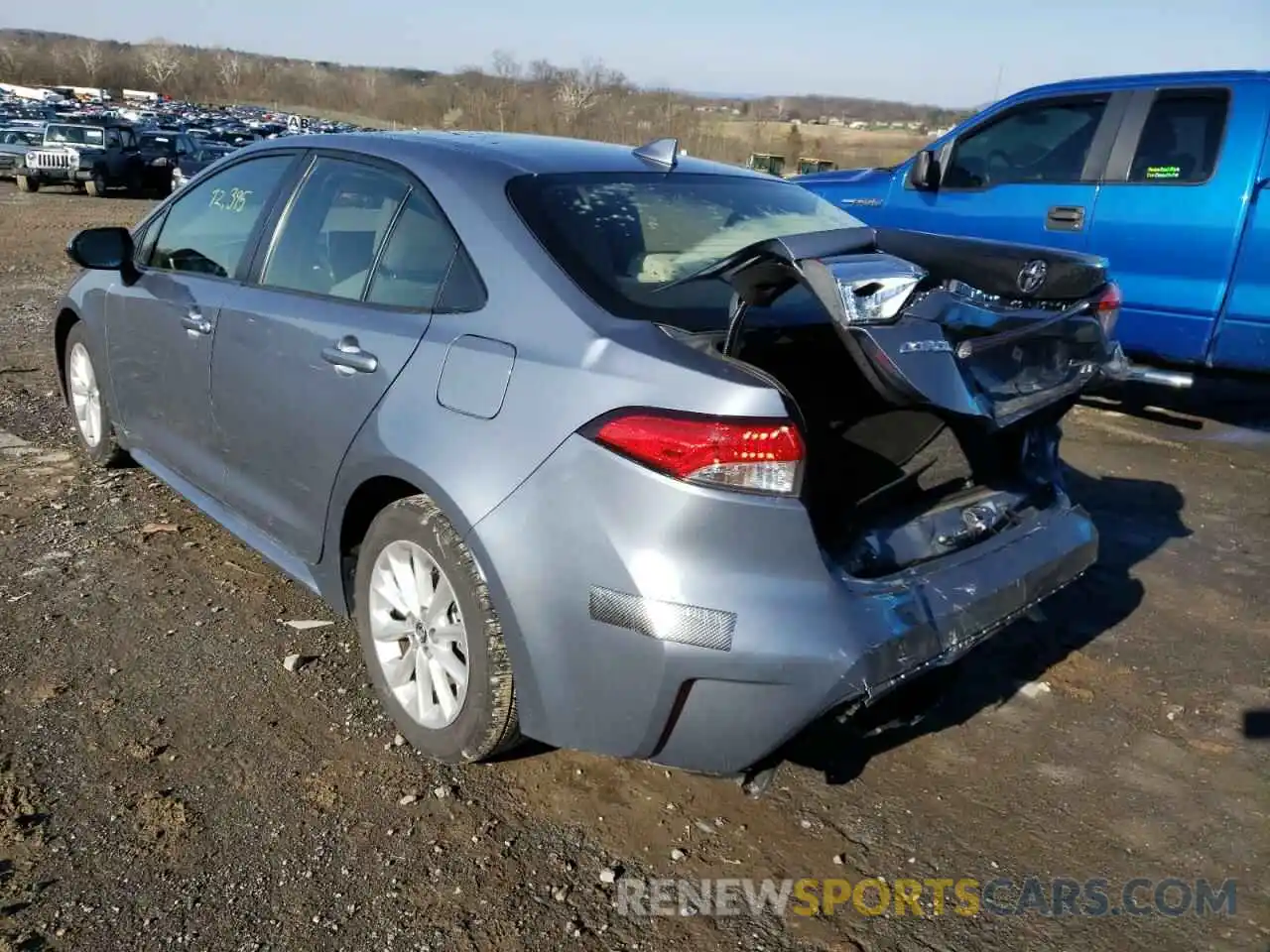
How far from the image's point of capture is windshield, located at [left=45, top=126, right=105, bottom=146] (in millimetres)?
22328

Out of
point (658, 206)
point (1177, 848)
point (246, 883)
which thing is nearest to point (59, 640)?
point (246, 883)

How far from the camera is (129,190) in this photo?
23.0 metres

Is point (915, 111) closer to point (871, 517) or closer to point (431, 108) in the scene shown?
point (431, 108)

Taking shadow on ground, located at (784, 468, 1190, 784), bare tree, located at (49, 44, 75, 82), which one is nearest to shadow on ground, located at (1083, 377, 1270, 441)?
shadow on ground, located at (784, 468, 1190, 784)

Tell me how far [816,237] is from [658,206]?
72 centimetres

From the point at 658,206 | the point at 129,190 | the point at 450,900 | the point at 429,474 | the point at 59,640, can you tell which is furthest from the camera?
the point at 129,190

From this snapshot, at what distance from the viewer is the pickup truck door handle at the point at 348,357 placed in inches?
111

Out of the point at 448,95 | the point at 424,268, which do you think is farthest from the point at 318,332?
the point at 448,95

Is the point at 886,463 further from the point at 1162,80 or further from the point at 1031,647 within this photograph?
the point at 1162,80

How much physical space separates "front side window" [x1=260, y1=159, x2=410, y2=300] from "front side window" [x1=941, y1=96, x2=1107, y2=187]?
505cm

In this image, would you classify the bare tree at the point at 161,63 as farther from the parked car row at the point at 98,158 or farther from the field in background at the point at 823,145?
the parked car row at the point at 98,158

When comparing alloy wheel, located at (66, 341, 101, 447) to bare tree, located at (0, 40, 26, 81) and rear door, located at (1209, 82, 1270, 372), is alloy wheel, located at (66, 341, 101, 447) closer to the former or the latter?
rear door, located at (1209, 82, 1270, 372)

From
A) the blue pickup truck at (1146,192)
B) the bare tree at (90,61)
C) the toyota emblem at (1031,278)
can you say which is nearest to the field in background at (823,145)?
the blue pickup truck at (1146,192)

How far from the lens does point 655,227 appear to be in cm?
294
